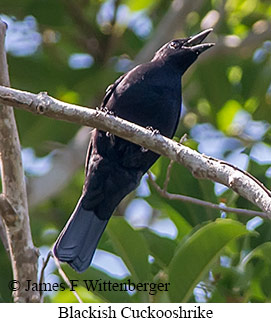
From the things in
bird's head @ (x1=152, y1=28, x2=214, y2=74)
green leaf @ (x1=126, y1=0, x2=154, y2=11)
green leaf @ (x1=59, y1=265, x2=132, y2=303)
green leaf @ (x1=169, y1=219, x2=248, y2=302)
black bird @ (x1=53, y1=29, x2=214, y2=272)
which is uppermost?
green leaf @ (x1=126, y1=0, x2=154, y2=11)

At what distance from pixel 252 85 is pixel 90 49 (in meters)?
1.10

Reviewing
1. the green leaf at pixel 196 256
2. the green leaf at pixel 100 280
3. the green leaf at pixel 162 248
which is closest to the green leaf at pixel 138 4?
the green leaf at pixel 162 248

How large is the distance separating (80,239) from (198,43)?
4.27ft

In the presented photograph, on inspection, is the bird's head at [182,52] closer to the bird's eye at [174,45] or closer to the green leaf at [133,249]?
the bird's eye at [174,45]

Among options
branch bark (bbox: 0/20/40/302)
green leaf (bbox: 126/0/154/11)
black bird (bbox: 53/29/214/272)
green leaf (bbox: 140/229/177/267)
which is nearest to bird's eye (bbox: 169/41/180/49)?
black bird (bbox: 53/29/214/272)

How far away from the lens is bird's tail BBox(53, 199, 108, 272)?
389 centimetres

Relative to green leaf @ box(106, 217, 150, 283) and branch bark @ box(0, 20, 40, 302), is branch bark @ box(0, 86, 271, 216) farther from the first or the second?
green leaf @ box(106, 217, 150, 283)

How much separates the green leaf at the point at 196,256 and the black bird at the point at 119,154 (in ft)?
1.83

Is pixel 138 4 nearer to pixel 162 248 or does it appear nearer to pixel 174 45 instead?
pixel 174 45

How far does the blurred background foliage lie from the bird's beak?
342 mm

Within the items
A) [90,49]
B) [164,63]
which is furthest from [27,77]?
[164,63]

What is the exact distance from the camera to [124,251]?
12.3ft

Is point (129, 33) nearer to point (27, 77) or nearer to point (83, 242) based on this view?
point (27, 77)

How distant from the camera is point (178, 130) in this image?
5.04 meters
